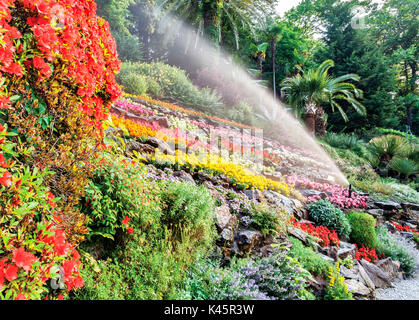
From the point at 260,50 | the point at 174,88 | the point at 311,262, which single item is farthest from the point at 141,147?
the point at 260,50

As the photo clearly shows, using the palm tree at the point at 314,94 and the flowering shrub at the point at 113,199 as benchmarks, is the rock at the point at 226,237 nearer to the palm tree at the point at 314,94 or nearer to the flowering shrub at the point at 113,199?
the flowering shrub at the point at 113,199

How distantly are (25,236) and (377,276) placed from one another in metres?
4.87

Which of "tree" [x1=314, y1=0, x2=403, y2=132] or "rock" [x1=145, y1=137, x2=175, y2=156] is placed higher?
"tree" [x1=314, y1=0, x2=403, y2=132]

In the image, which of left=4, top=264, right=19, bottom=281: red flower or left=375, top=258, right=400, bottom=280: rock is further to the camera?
left=375, top=258, right=400, bottom=280: rock

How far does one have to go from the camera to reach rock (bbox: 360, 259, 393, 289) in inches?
156

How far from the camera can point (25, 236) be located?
132cm

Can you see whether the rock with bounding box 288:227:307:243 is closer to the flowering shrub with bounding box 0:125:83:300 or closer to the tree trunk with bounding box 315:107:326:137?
the flowering shrub with bounding box 0:125:83:300

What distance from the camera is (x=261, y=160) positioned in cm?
805

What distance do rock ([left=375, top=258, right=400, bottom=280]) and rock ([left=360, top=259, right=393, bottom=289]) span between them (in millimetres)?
327

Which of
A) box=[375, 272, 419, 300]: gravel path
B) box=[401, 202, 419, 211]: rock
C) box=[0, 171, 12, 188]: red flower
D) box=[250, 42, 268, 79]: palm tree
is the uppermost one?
box=[250, 42, 268, 79]: palm tree

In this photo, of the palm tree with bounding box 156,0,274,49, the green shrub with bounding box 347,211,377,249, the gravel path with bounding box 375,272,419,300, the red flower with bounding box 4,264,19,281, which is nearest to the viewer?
the red flower with bounding box 4,264,19,281

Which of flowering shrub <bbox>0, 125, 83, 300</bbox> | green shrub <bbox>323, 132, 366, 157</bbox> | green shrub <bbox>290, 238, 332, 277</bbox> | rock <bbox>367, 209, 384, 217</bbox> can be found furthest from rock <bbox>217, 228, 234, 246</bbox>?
green shrub <bbox>323, 132, 366, 157</bbox>

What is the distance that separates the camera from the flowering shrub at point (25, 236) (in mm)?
1192

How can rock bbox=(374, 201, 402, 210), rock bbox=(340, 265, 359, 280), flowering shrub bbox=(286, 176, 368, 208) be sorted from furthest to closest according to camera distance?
1. rock bbox=(374, 201, 402, 210)
2. flowering shrub bbox=(286, 176, 368, 208)
3. rock bbox=(340, 265, 359, 280)
